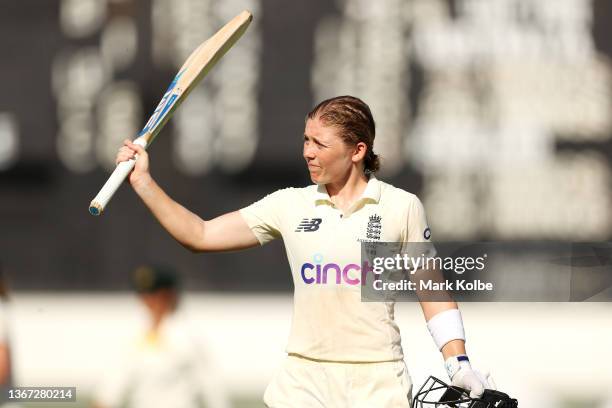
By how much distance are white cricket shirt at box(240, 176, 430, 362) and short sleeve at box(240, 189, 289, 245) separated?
10mm

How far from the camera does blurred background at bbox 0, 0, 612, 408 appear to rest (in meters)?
7.75

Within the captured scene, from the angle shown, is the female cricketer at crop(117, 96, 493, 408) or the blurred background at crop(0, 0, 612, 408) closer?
the female cricketer at crop(117, 96, 493, 408)

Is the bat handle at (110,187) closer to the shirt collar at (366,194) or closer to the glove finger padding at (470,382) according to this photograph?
the shirt collar at (366,194)

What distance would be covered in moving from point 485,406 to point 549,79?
5389 mm

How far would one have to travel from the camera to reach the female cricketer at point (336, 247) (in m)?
2.82

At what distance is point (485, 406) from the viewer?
9.20ft

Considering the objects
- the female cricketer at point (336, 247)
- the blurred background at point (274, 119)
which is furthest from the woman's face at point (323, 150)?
the blurred background at point (274, 119)

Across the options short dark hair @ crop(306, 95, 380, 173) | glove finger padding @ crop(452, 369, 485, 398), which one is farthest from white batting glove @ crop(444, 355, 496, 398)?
short dark hair @ crop(306, 95, 380, 173)

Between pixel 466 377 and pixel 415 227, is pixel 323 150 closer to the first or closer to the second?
pixel 415 227

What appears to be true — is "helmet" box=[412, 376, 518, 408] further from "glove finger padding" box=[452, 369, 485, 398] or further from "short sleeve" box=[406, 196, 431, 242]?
"short sleeve" box=[406, 196, 431, 242]

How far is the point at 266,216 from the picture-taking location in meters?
2.98

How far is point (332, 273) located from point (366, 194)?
20cm

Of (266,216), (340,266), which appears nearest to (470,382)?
(340,266)


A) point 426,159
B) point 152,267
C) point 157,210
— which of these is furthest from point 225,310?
point 157,210
